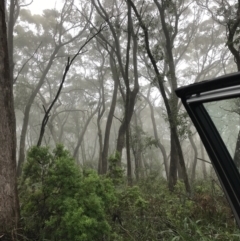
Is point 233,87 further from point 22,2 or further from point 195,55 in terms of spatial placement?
point 195,55

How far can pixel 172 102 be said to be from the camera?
32.9ft

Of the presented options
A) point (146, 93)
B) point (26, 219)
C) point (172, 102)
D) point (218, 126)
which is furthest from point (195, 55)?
point (218, 126)

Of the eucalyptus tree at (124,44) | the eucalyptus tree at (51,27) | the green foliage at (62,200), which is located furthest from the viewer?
the eucalyptus tree at (51,27)

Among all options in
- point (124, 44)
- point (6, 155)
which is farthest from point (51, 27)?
point (6, 155)

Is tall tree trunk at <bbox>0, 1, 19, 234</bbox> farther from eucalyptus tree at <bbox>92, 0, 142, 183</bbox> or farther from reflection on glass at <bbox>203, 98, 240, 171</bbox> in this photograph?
eucalyptus tree at <bbox>92, 0, 142, 183</bbox>

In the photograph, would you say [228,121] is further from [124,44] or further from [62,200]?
[124,44]

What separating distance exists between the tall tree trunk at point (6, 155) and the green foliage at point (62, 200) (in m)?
0.34

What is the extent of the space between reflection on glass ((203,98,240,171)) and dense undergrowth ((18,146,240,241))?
2.74 meters

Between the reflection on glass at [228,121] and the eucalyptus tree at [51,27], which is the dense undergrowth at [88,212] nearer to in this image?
the reflection on glass at [228,121]

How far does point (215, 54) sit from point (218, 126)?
876 inches

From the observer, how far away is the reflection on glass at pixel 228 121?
1255mm

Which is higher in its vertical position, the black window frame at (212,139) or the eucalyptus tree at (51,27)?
the eucalyptus tree at (51,27)

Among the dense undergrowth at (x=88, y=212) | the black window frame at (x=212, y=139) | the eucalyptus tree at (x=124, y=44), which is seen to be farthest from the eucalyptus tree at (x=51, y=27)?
the black window frame at (x=212, y=139)

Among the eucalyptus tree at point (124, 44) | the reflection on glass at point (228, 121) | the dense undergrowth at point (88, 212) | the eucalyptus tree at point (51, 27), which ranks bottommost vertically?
the dense undergrowth at point (88, 212)
